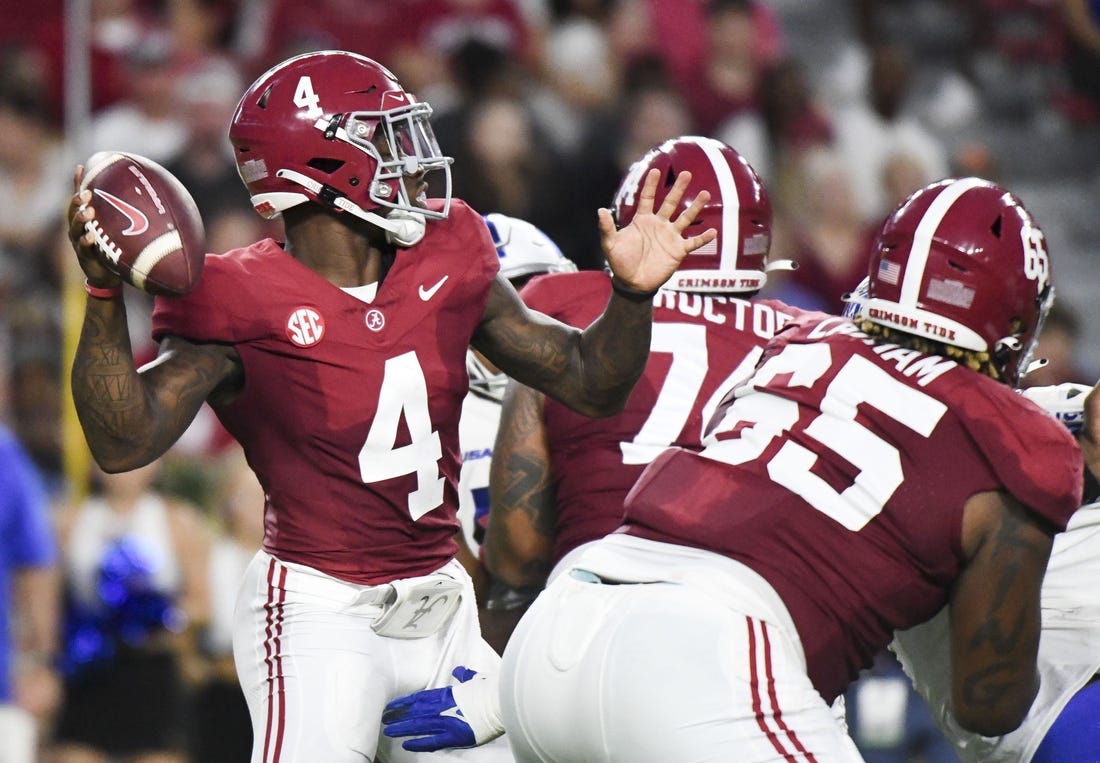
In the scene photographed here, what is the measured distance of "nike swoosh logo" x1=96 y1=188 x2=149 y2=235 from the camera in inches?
122

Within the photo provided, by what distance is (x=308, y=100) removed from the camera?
11.4 ft

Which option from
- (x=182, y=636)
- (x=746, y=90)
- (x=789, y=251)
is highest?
(x=746, y=90)

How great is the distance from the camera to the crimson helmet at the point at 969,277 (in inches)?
119

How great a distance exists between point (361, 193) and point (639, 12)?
234 inches

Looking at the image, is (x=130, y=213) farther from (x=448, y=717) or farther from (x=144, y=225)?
(x=448, y=717)

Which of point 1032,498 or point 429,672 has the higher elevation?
point 1032,498

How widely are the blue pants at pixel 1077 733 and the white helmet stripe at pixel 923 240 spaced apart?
0.95 m

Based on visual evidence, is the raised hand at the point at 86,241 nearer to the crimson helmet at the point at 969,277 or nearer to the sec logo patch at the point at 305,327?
the sec logo patch at the point at 305,327

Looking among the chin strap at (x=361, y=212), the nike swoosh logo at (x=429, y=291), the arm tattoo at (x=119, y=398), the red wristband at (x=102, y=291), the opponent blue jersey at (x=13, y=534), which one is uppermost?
the chin strap at (x=361, y=212)

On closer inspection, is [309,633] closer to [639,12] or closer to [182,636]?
[182,636]

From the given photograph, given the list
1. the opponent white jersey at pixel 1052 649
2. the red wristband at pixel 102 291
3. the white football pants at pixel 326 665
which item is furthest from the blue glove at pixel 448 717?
the red wristband at pixel 102 291

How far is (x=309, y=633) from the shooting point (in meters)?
3.37

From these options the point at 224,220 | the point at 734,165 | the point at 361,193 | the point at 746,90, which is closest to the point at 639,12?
the point at 746,90

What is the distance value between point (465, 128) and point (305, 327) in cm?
488
